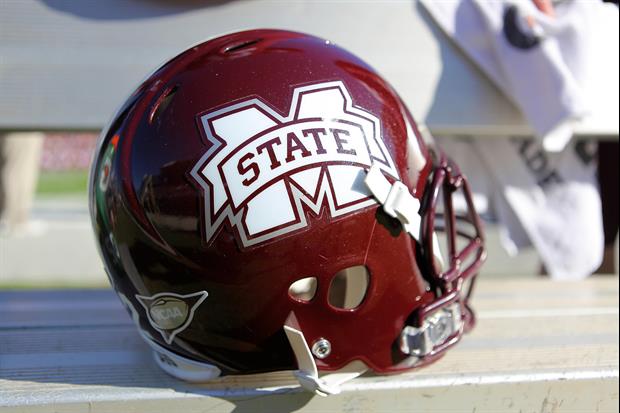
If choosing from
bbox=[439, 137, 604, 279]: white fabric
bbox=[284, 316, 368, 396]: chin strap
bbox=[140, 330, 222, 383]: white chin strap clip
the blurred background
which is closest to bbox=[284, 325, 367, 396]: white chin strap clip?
bbox=[284, 316, 368, 396]: chin strap

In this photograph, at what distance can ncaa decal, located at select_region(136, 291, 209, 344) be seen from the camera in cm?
83

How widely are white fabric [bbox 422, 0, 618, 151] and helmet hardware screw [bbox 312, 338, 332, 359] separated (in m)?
0.67

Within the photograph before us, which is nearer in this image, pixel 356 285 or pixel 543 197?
pixel 356 285

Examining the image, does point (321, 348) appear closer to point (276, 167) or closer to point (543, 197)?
point (276, 167)

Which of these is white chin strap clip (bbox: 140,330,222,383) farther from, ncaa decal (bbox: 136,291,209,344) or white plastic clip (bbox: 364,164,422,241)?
white plastic clip (bbox: 364,164,422,241)

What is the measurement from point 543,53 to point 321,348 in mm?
755

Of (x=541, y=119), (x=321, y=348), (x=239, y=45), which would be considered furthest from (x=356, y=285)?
(x=541, y=119)

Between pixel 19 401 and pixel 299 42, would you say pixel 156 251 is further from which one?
pixel 299 42

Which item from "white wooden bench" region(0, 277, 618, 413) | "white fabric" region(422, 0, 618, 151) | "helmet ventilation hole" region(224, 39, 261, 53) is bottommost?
"white wooden bench" region(0, 277, 618, 413)

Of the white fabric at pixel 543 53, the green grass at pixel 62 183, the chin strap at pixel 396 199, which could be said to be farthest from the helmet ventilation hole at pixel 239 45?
the green grass at pixel 62 183

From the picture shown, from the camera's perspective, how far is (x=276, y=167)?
0.81 meters

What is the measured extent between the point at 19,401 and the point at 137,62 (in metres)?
0.69

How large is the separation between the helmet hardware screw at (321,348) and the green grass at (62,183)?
4573 mm

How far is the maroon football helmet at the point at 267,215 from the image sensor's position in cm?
81
